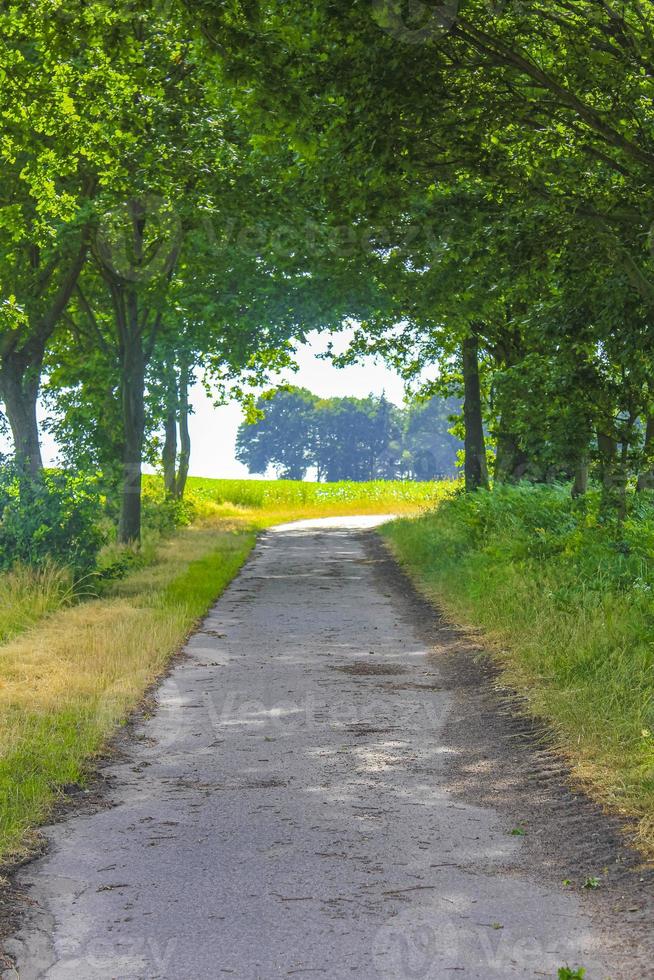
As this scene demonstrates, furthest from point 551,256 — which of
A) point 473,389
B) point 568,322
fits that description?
point 473,389

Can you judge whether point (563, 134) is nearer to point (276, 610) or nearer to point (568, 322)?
point (568, 322)

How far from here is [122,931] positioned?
176 inches

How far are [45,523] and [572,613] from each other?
876cm

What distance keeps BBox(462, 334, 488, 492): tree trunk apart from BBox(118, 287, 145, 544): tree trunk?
9.21 m

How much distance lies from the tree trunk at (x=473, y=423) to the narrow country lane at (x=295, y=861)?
62.5 feet

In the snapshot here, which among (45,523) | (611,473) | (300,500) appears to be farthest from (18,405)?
(300,500)

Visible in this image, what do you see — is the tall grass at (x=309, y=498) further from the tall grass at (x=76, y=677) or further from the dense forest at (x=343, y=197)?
the tall grass at (x=76, y=677)

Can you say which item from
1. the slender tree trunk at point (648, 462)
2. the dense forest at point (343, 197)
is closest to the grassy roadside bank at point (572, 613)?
the slender tree trunk at point (648, 462)

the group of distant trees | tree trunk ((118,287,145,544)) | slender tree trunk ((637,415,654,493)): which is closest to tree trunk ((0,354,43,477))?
tree trunk ((118,287,145,544))

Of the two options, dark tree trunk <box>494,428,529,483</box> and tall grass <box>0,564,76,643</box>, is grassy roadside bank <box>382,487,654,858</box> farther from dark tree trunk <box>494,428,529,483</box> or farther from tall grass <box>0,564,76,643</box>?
dark tree trunk <box>494,428,529,483</box>

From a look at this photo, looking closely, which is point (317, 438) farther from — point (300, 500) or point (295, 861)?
point (295, 861)

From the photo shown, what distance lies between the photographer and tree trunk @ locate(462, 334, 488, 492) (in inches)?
1121

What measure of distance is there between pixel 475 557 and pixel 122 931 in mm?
12259

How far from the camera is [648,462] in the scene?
14.5 metres
